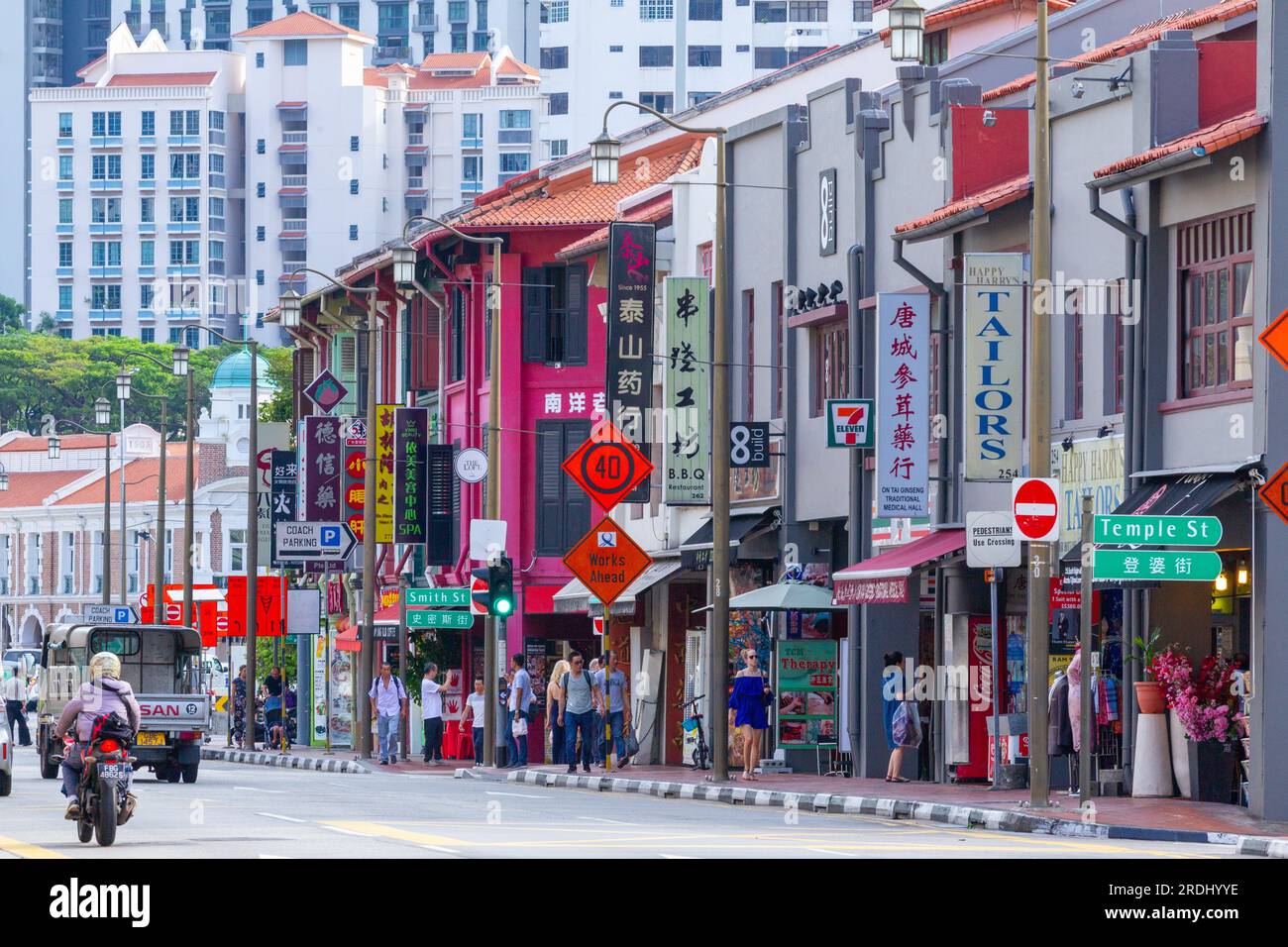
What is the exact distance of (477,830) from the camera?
2169 cm

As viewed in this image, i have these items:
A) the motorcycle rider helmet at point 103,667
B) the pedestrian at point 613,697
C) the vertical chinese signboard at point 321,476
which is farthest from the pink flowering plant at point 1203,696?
the vertical chinese signboard at point 321,476

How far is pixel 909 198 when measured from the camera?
3516 centimetres

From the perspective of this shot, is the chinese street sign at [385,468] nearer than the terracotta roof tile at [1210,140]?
No

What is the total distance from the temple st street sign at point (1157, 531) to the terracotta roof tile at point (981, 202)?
7.22 meters

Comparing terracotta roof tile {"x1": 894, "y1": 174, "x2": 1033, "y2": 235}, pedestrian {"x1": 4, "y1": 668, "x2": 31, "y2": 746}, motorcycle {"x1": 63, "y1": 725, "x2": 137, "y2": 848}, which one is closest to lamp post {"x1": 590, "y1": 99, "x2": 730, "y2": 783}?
terracotta roof tile {"x1": 894, "y1": 174, "x2": 1033, "y2": 235}

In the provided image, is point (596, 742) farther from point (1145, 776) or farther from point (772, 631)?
point (1145, 776)

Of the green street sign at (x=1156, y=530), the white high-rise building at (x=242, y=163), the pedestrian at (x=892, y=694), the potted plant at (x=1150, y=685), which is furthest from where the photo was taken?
Result: the white high-rise building at (x=242, y=163)

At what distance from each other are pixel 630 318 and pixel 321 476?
16.4m

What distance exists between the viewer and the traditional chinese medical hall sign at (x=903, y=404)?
33.1 m

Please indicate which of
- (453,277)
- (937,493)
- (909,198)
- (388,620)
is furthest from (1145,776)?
(388,620)

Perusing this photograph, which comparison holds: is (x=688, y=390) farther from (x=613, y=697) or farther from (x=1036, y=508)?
(x=1036, y=508)

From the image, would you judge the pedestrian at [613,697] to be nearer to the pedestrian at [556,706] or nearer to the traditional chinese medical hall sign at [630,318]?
the pedestrian at [556,706]

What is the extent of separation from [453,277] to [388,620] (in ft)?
29.9

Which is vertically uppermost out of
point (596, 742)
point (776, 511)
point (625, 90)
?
point (625, 90)
